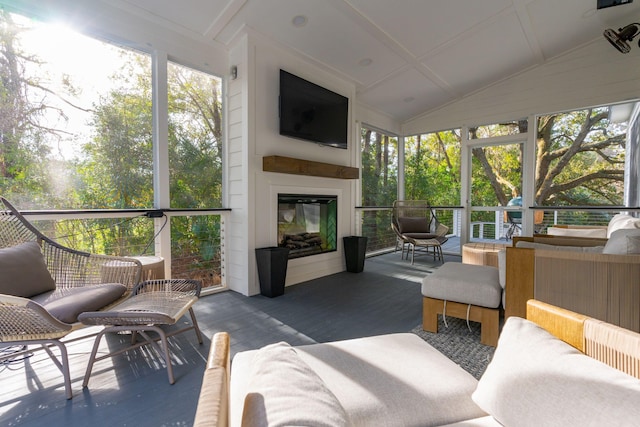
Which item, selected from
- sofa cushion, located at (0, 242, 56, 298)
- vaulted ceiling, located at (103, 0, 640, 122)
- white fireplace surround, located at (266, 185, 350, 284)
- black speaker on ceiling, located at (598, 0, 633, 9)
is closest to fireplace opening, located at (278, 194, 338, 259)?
white fireplace surround, located at (266, 185, 350, 284)

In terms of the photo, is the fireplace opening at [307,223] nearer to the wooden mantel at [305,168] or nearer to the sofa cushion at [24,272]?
the wooden mantel at [305,168]

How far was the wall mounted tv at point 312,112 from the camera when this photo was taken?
3432mm

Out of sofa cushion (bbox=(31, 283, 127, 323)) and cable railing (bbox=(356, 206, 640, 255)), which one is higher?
cable railing (bbox=(356, 206, 640, 255))

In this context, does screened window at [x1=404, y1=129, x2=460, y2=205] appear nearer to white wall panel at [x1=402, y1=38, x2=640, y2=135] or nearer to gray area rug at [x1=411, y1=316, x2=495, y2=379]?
white wall panel at [x1=402, y1=38, x2=640, y2=135]

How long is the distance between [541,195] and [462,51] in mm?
2521

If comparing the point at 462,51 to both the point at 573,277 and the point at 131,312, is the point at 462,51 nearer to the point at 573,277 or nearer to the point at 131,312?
the point at 573,277

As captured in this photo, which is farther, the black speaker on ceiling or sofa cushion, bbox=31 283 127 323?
the black speaker on ceiling

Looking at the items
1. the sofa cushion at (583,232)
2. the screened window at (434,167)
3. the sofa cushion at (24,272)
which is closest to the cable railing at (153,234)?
the sofa cushion at (24,272)

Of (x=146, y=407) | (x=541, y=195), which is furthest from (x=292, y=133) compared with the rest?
(x=541, y=195)

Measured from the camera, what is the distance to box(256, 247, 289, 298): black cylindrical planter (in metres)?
3.08

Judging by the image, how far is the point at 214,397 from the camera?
0.49m

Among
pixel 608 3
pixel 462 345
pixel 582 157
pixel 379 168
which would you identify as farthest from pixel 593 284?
pixel 379 168

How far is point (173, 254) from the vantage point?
9.93 ft

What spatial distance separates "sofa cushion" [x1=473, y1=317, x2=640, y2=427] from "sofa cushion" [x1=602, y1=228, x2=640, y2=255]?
1173 millimetres
